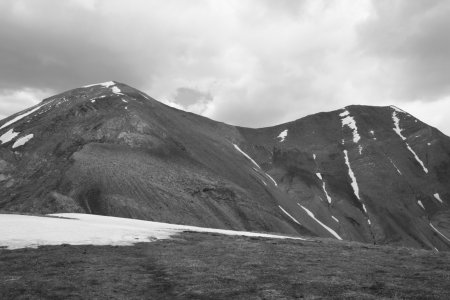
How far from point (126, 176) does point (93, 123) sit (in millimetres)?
36439

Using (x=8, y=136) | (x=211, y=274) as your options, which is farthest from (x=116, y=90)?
(x=211, y=274)

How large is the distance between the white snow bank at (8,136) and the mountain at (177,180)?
1.60 feet

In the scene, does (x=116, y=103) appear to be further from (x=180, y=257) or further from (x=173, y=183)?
(x=180, y=257)

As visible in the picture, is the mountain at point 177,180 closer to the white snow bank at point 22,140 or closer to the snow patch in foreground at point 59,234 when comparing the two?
the white snow bank at point 22,140

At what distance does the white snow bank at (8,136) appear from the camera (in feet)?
398

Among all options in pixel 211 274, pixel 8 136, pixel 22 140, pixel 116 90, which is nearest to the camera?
pixel 211 274

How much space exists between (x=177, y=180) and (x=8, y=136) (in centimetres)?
5894

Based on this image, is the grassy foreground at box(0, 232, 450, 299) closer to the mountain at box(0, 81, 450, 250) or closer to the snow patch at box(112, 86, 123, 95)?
the mountain at box(0, 81, 450, 250)

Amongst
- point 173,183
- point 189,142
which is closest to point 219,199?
point 173,183

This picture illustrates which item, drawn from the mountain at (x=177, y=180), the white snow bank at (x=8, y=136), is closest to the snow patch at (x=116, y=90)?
the mountain at (x=177, y=180)

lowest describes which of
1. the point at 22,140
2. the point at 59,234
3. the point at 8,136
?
the point at 59,234

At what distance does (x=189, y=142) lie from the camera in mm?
132000

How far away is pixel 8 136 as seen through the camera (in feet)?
408

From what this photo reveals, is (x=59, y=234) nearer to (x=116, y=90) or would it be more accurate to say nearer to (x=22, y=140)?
(x=22, y=140)
